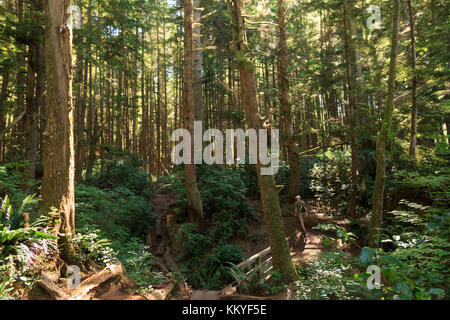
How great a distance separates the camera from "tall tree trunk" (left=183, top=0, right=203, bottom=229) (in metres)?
10.2

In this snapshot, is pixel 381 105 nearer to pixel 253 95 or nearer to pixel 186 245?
pixel 253 95

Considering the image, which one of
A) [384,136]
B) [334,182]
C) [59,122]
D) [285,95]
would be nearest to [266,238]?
[334,182]

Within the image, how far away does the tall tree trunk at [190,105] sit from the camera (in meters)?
10.2

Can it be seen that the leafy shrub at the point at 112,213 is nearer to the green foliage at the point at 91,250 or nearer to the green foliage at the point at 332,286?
the green foliage at the point at 91,250

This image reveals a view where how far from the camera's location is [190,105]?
410 inches

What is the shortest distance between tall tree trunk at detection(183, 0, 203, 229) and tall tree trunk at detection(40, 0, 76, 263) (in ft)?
17.9

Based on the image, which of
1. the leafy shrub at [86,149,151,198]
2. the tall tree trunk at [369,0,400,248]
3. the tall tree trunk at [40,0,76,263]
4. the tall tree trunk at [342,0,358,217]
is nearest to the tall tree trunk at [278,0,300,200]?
the tall tree trunk at [342,0,358,217]

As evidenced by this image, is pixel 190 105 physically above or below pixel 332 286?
above

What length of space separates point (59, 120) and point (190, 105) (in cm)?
584

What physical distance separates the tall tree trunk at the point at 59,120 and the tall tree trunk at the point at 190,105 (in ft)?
17.9

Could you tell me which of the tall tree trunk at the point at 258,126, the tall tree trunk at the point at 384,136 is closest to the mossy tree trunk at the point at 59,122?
the tall tree trunk at the point at 258,126

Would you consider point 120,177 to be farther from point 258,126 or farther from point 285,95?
point 258,126

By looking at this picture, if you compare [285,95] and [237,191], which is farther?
[285,95]
